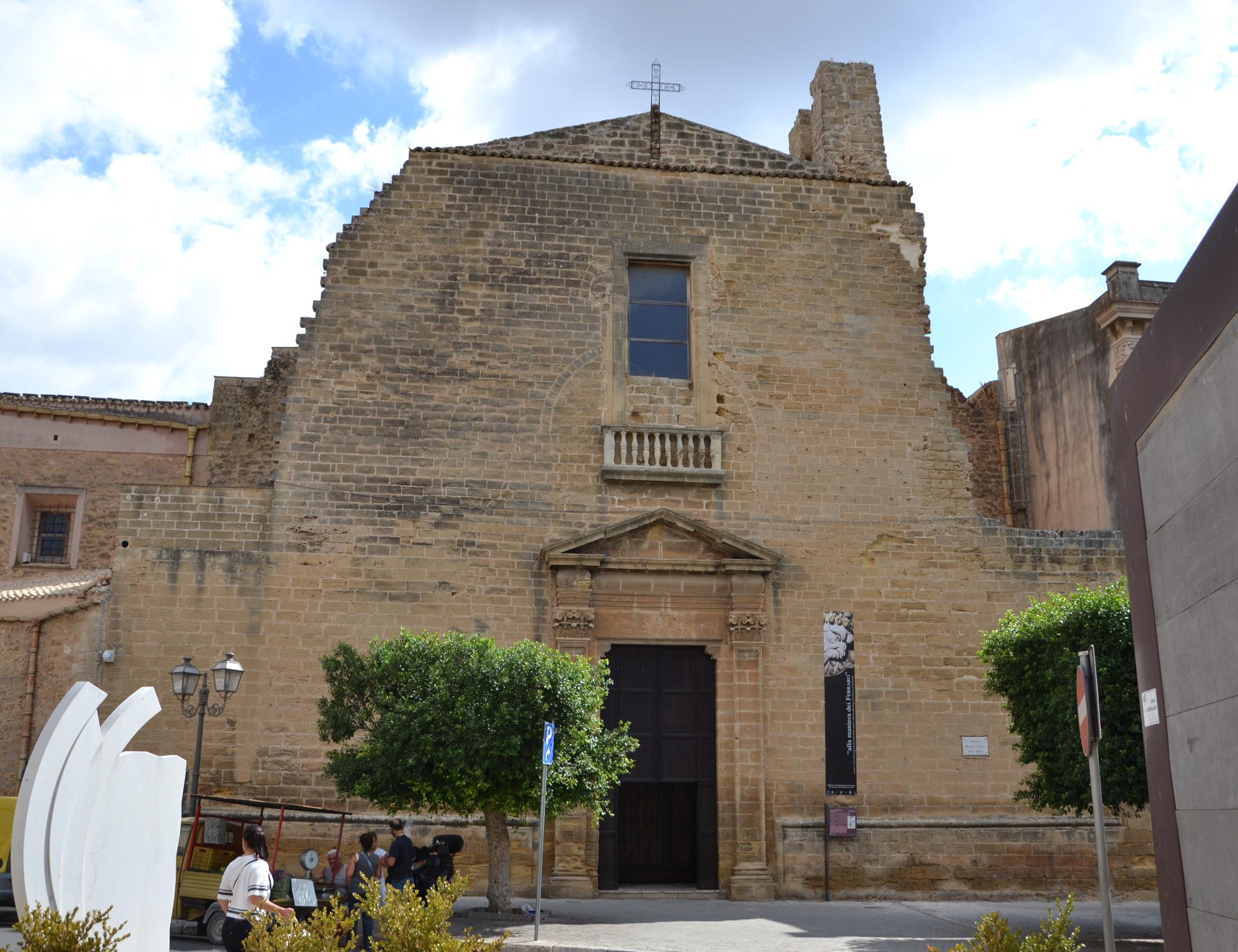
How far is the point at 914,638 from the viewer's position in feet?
53.4

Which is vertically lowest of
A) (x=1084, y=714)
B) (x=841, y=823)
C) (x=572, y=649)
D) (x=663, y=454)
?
(x=841, y=823)

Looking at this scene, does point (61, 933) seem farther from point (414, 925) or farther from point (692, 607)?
point (692, 607)

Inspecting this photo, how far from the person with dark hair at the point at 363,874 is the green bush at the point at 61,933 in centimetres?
330

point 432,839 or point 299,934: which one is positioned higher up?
Result: point 432,839

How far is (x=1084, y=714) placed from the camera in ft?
22.7

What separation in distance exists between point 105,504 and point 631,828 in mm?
11466

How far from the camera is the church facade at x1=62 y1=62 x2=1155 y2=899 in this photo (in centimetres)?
1530

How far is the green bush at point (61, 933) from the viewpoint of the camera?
19.0 ft

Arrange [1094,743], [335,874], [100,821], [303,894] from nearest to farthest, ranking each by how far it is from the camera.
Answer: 1. [1094,743]
2. [100,821]
3. [303,894]
4. [335,874]

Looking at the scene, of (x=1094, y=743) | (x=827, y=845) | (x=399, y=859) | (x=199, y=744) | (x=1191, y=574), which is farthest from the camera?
(x=827, y=845)

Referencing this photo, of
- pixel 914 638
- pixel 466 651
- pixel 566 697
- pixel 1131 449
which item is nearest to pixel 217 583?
pixel 466 651

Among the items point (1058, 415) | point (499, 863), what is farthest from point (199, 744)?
point (1058, 415)

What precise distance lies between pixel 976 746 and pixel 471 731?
726 cm

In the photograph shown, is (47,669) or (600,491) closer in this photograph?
(47,669)
